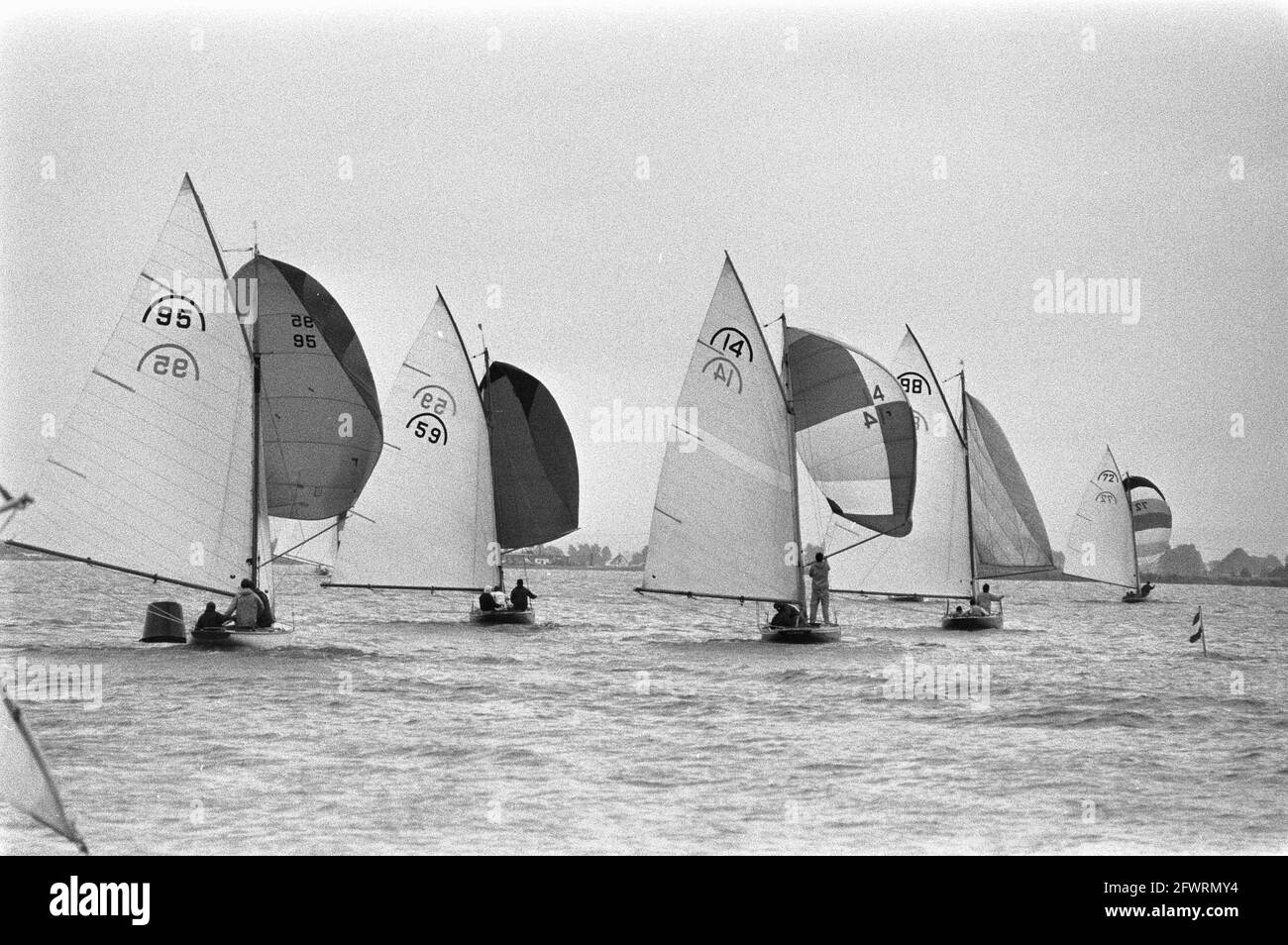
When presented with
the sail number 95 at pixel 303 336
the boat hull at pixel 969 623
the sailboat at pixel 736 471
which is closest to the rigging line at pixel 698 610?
the boat hull at pixel 969 623

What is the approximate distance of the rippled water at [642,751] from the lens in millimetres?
15820

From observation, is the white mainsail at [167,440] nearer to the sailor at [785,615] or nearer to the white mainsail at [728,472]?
the white mainsail at [728,472]

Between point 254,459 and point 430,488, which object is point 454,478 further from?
point 254,459

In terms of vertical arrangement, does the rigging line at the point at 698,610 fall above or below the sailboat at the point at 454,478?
below

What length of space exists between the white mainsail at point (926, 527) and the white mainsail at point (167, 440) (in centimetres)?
2353

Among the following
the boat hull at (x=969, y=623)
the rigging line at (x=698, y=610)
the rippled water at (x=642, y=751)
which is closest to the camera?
the rippled water at (x=642, y=751)

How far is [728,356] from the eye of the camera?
116 feet

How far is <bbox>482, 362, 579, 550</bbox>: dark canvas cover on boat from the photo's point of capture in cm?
4806

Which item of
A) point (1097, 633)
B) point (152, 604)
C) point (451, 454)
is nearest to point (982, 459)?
point (1097, 633)

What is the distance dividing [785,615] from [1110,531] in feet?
193

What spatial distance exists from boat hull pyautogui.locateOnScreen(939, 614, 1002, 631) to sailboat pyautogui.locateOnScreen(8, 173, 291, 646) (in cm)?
2633

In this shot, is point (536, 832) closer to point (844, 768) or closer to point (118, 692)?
point (844, 768)

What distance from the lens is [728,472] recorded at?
117 feet

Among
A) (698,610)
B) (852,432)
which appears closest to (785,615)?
(852,432)
